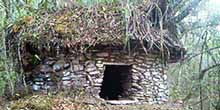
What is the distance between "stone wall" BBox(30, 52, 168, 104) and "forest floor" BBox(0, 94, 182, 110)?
346 mm

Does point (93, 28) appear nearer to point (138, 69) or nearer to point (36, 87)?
point (138, 69)

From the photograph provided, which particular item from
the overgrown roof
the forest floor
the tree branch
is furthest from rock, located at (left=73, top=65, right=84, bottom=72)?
the tree branch

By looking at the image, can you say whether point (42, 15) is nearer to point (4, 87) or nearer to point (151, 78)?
point (4, 87)

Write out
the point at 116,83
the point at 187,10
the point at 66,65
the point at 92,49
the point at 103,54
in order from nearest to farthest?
1. the point at 66,65
2. the point at 92,49
3. the point at 103,54
4. the point at 187,10
5. the point at 116,83

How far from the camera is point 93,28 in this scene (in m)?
8.43

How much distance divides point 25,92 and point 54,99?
1.01m


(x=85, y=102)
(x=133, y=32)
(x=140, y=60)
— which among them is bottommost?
(x=85, y=102)

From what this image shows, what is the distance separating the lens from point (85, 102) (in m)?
7.66

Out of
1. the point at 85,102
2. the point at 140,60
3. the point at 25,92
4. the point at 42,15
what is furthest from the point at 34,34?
the point at 140,60

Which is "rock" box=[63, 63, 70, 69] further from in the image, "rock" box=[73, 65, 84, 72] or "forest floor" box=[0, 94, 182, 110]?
"forest floor" box=[0, 94, 182, 110]

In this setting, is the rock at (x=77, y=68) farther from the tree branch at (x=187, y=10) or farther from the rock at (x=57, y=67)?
the tree branch at (x=187, y=10)

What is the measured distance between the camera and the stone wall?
826 cm

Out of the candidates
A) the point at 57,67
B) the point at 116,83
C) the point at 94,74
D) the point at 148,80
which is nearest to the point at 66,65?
the point at 57,67

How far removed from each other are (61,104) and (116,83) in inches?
114
